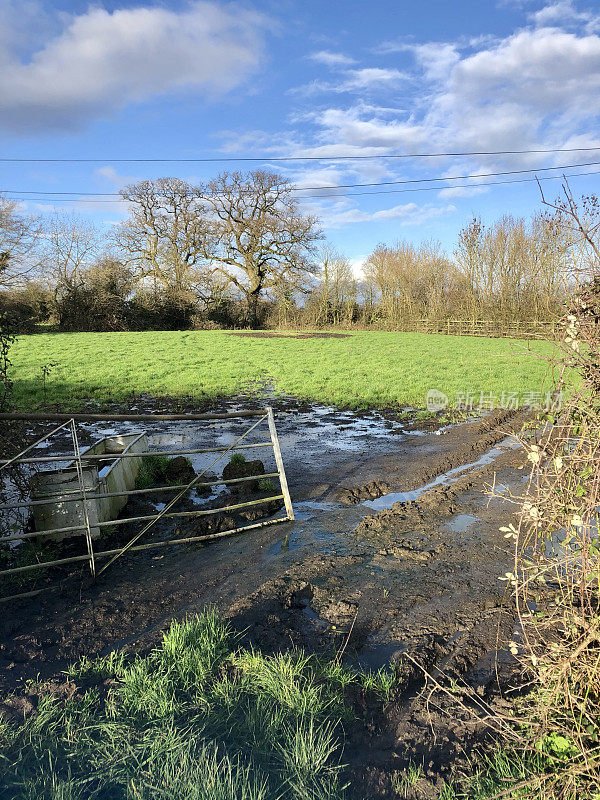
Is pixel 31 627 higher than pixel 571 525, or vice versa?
pixel 571 525

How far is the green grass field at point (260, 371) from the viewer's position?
15.6 metres

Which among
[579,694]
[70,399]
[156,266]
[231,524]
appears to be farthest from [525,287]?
[579,694]

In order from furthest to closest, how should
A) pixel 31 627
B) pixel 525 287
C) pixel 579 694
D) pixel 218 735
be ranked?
pixel 525 287 → pixel 31 627 → pixel 218 735 → pixel 579 694

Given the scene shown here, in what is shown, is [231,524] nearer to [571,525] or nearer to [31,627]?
[31,627]

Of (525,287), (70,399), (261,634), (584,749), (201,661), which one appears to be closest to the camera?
(584,749)

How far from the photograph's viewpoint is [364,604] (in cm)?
458

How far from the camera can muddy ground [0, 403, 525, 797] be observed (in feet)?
10.5

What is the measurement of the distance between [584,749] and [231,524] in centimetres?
444

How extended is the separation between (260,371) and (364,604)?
16.1 metres

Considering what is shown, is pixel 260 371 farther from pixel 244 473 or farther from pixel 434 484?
pixel 434 484

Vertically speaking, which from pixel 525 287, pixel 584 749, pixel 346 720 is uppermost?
pixel 525 287

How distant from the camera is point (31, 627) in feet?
14.4

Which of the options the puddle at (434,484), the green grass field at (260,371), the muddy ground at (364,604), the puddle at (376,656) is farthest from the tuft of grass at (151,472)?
the green grass field at (260,371)

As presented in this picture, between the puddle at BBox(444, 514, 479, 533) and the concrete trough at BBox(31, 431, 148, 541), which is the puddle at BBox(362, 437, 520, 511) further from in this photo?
the concrete trough at BBox(31, 431, 148, 541)
